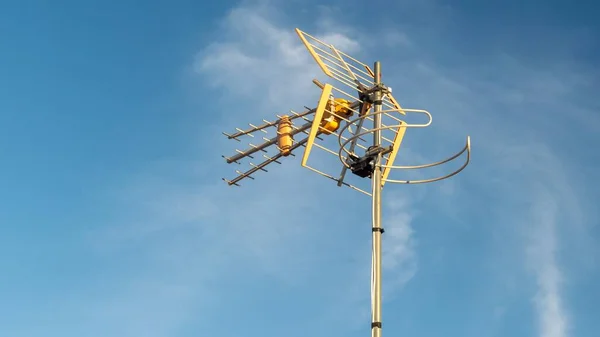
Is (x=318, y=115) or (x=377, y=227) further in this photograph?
(x=318, y=115)

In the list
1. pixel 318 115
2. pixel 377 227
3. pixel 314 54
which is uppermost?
pixel 314 54

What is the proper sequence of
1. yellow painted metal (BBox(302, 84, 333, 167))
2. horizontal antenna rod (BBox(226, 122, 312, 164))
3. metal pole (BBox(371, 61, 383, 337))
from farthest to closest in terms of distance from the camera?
1. horizontal antenna rod (BBox(226, 122, 312, 164))
2. yellow painted metal (BBox(302, 84, 333, 167))
3. metal pole (BBox(371, 61, 383, 337))

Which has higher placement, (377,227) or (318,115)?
(318,115)

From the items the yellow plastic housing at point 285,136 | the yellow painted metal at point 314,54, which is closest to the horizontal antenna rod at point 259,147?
the yellow plastic housing at point 285,136

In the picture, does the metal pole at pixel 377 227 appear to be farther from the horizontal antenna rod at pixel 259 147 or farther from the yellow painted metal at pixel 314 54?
the horizontal antenna rod at pixel 259 147

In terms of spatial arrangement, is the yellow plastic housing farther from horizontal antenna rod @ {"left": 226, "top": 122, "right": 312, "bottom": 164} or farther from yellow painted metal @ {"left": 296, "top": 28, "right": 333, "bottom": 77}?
yellow painted metal @ {"left": 296, "top": 28, "right": 333, "bottom": 77}

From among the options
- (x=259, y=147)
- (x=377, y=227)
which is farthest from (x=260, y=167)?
(x=377, y=227)

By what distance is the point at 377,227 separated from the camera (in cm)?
1403

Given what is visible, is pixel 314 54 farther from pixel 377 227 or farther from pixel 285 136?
pixel 377 227

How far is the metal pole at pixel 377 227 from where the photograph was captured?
13.0 metres

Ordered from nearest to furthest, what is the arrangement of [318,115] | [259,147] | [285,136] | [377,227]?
[377,227] → [318,115] → [285,136] → [259,147]

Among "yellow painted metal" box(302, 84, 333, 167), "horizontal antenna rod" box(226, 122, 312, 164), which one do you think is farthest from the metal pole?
"horizontal antenna rod" box(226, 122, 312, 164)

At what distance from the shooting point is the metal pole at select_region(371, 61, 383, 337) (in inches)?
514

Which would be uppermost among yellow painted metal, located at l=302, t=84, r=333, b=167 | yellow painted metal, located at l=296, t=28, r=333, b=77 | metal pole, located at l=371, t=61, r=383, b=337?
yellow painted metal, located at l=296, t=28, r=333, b=77
